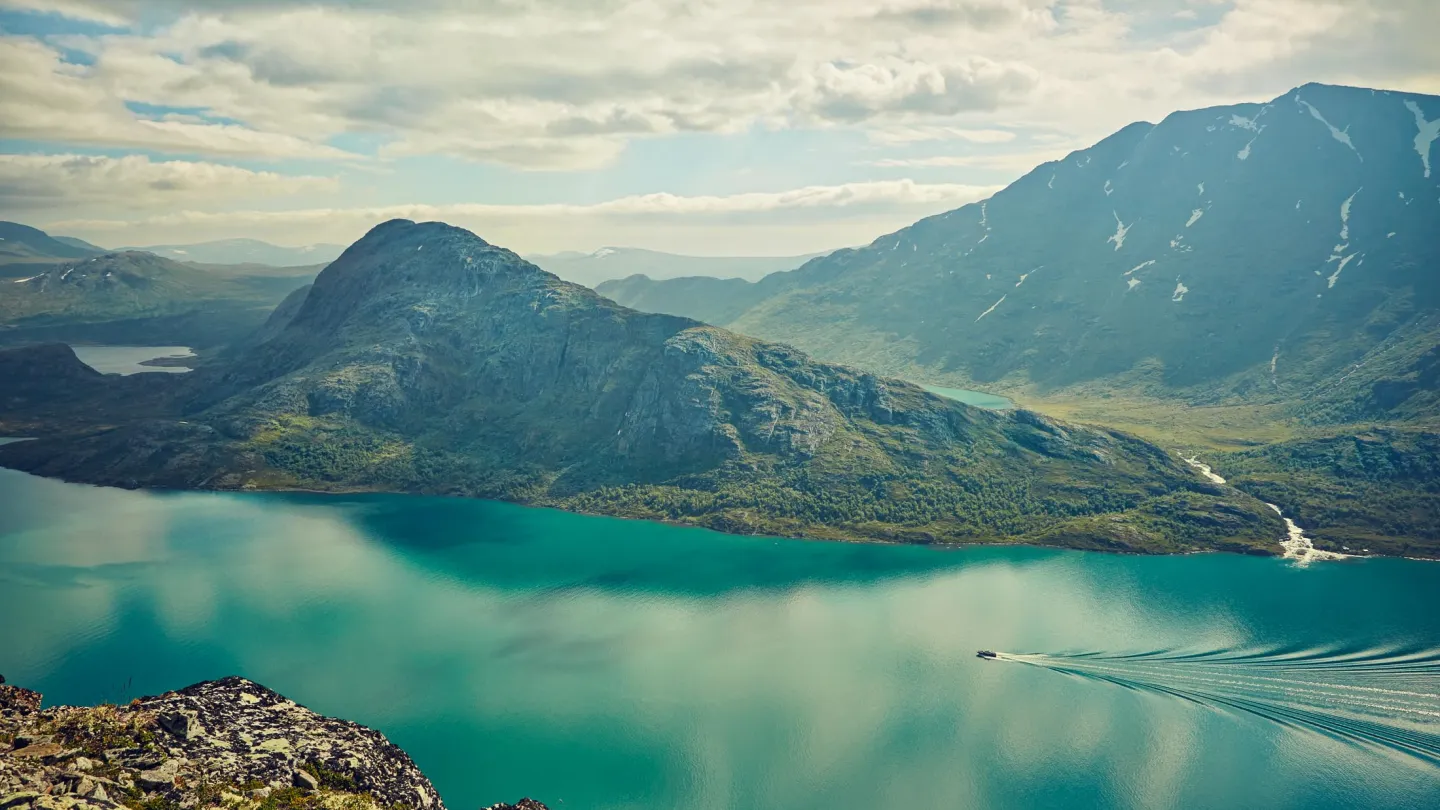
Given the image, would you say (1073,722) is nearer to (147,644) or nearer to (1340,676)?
(1340,676)

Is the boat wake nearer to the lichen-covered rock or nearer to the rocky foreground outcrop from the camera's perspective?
the lichen-covered rock

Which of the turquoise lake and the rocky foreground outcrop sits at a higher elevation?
the rocky foreground outcrop

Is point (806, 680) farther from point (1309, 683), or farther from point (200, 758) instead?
point (200, 758)

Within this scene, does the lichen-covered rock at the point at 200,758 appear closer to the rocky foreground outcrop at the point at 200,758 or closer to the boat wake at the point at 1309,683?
the rocky foreground outcrop at the point at 200,758

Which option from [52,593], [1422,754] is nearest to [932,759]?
[1422,754]

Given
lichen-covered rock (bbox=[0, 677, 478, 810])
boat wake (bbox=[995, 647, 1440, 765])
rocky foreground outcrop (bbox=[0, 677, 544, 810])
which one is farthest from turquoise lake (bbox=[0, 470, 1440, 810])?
rocky foreground outcrop (bbox=[0, 677, 544, 810])

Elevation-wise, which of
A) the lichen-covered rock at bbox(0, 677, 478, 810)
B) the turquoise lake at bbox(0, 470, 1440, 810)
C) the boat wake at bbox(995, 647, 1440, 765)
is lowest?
the turquoise lake at bbox(0, 470, 1440, 810)

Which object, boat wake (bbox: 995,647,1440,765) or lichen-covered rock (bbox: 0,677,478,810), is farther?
boat wake (bbox: 995,647,1440,765)

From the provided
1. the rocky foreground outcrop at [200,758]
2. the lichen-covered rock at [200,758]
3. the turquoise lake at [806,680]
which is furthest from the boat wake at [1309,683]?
the rocky foreground outcrop at [200,758]

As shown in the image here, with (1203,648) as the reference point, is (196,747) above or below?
above
